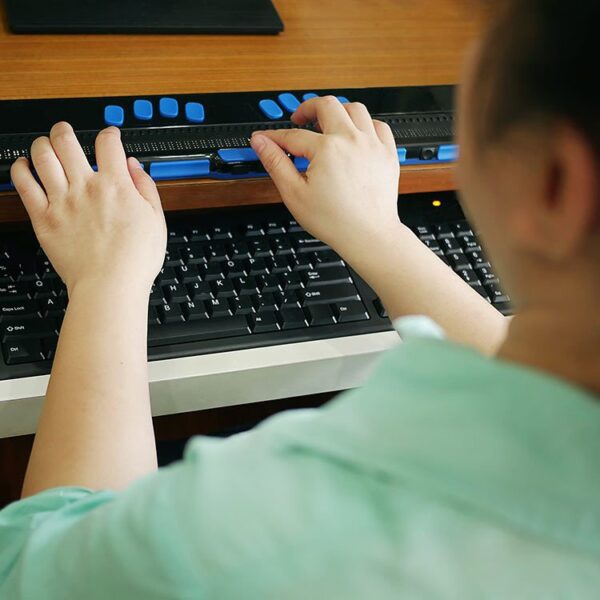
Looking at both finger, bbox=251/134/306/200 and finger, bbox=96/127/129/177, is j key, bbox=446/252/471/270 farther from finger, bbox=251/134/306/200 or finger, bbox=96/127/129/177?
finger, bbox=96/127/129/177

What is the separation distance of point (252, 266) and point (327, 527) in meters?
0.42

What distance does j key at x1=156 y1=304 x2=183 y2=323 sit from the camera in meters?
0.71

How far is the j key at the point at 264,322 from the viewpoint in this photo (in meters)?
0.72

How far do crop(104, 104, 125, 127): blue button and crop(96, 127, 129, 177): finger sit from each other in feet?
0.14

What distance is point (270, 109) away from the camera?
0.85m

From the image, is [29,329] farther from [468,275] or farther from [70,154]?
[468,275]

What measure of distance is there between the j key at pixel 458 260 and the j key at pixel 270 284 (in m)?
0.17

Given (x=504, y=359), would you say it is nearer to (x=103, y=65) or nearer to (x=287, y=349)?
(x=287, y=349)

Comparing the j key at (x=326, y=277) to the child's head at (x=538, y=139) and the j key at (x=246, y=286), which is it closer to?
the j key at (x=246, y=286)

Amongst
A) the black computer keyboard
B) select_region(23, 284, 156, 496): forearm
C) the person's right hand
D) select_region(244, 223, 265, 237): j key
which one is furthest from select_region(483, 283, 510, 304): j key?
select_region(23, 284, 156, 496): forearm

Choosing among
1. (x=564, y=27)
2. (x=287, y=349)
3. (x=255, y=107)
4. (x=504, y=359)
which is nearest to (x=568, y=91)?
(x=564, y=27)

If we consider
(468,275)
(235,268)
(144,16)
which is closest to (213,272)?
(235,268)

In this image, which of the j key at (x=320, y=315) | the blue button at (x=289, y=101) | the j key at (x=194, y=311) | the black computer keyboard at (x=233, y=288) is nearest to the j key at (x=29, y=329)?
the black computer keyboard at (x=233, y=288)

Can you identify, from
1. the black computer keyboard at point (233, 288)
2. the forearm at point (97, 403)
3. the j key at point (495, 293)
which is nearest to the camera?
the forearm at point (97, 403)
